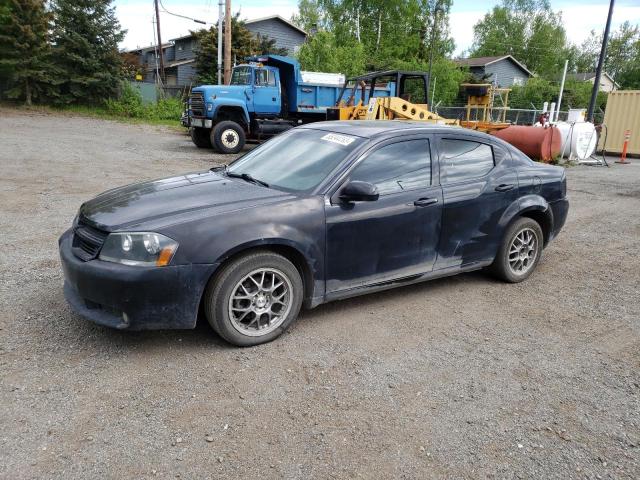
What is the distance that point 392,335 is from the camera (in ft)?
13.4

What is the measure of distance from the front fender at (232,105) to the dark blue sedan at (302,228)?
484 inches

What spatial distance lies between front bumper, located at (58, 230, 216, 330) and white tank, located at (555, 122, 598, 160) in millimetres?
16108

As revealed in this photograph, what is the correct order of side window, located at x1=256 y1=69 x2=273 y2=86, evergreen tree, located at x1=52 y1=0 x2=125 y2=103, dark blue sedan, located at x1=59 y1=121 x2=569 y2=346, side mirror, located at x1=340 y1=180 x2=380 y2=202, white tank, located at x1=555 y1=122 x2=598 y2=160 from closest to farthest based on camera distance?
1. dark blue sedan, located at x1=59 y1=121 x2=569 y2=346
2. side mirror, located at x1=340 y1=180 x2=380 y2=202
3. white tank, located at x1=555 y1=122 x2=598 y2=160
4. side window, located at x1=256 y1=69 x2=273 y2=86
5. evergreen tree, located at x1=52 y1=0 x2=125 y2=103

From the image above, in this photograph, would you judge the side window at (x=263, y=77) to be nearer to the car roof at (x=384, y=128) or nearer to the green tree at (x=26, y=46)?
the car roof at (x=384, y=128)

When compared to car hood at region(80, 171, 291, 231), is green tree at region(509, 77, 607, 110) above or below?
above

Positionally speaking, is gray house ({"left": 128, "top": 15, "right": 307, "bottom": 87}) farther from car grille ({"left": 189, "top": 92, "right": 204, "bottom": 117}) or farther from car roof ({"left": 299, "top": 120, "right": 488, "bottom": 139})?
car roof ({"left": 299, "top": 120, "right": 488, "bottom": 139})

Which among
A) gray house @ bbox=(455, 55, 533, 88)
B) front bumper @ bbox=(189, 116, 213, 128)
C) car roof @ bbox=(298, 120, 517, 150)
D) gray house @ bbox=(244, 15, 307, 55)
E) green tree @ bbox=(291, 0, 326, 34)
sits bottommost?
front bumper @ bbox=(189, 116, 213, 128)

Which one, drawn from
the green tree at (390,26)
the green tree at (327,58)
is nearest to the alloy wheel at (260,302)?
the green tree at (327,58)

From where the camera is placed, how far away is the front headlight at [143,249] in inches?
134

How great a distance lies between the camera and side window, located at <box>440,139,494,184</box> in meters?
4.66

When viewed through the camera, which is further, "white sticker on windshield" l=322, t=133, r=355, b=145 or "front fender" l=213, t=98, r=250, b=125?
"front fender" l=213, t=98, r=250, b=125

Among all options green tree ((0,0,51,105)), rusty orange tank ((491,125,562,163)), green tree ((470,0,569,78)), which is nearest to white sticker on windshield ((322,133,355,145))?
rusty orange tank ((491,125,562,163))

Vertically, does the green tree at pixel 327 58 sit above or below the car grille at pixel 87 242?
above

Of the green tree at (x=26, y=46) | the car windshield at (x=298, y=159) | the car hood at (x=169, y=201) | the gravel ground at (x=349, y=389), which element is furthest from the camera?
the green tree at (x=26, y=46)
